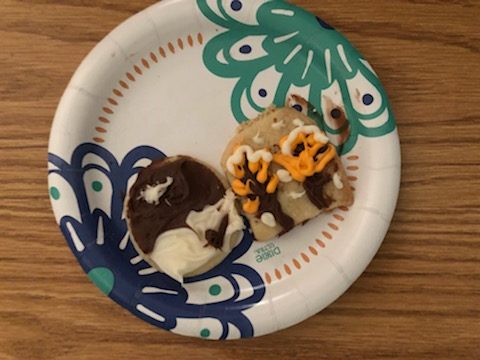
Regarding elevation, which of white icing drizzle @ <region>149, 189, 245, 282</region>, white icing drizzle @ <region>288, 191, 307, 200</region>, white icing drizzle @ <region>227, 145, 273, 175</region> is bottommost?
white icing drizzle @ <region>149, 189, 245, 282</region>

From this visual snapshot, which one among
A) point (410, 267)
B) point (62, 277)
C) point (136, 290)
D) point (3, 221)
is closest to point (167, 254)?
point (136, 290)

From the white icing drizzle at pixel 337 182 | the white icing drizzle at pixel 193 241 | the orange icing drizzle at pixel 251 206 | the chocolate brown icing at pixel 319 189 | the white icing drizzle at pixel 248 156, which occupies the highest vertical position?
the white icing drizzle at pixel 248 156

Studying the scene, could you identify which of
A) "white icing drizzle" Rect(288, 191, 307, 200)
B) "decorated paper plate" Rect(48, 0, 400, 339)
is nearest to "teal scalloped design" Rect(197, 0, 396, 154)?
"decorated paper plate" Rect(48, 0, 400, 339)

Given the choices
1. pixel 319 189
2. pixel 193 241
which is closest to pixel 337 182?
pixel 319 189

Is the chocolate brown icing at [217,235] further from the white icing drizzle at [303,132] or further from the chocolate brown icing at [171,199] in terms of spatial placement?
the white icing drizzle at [303,132]

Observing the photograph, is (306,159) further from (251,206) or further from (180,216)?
(180,216)

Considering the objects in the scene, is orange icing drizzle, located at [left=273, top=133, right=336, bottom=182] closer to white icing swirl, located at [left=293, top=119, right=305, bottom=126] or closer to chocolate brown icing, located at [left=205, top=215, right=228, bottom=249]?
white icing swirl, located at [left=293, top=119, right=305, bottom=126]

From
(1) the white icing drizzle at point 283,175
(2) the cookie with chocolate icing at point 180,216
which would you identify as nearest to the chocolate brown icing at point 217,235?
(2) the cookie with chocolate icing at point 180,216
